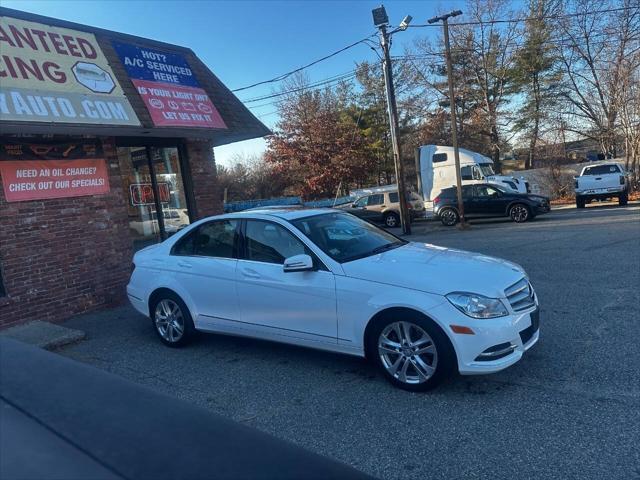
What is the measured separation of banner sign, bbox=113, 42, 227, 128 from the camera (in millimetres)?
8617

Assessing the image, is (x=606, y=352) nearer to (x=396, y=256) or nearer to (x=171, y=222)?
(x=396, y=256)

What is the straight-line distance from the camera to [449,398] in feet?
12.8

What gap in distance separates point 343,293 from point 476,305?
44.1 inches

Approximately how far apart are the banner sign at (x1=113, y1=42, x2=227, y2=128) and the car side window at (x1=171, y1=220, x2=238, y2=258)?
349 cm

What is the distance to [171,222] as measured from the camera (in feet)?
33.3

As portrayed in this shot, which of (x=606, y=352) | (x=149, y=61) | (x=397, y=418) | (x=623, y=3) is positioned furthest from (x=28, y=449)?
(x=623, y=3)

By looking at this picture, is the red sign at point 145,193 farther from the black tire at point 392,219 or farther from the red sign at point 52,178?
the black tire at point 392,219

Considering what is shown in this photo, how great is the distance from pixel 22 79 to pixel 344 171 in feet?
102

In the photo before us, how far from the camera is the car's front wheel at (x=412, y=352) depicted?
3.87 metres

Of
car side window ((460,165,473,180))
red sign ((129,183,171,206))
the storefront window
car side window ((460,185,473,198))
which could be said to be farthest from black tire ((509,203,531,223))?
red sign ((129,183,171,206))

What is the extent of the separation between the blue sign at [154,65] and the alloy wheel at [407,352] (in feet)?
22.9

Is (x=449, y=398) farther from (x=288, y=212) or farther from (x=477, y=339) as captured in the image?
(x=288, y=212)

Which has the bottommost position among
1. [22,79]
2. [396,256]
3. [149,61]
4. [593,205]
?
[593,205]

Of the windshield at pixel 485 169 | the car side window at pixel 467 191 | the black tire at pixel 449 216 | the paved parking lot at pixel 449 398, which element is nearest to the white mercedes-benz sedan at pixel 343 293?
the paved parking lot at pixel 449 398
